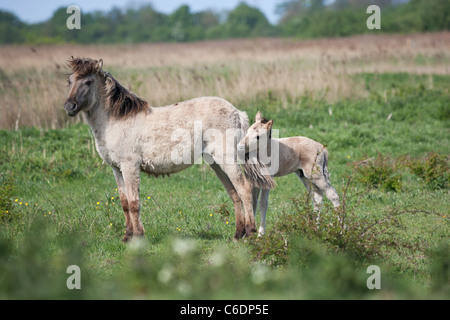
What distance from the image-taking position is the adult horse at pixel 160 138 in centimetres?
709

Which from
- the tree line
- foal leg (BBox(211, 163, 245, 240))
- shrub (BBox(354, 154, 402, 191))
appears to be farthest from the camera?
the tree line

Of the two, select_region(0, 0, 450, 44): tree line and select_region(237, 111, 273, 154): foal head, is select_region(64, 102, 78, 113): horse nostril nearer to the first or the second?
select_region(237, 111, 273, 154): foal head

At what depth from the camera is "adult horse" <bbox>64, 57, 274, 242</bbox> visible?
7.09m

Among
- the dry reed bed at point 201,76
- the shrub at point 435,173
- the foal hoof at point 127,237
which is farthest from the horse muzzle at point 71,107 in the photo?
the dry reed bed at point 201,76

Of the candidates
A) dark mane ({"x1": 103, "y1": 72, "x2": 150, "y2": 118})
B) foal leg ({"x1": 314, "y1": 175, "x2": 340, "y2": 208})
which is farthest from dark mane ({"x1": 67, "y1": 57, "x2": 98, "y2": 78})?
foal leg ({"x1": 314, "y1": 175, "x2": 340, "y2": 208})

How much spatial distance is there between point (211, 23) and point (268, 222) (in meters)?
70.6

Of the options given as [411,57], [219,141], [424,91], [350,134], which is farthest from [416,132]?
[411,57]

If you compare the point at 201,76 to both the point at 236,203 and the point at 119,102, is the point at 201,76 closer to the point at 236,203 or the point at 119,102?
the point at 119,102

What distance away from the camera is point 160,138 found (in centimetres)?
713

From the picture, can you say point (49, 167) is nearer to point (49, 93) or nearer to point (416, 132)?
point (49, 93)

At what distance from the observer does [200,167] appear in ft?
38.2

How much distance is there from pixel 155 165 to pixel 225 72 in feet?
45.1

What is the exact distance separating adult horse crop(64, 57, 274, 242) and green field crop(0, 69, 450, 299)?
2.24 feet

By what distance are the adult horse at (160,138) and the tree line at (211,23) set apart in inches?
956
